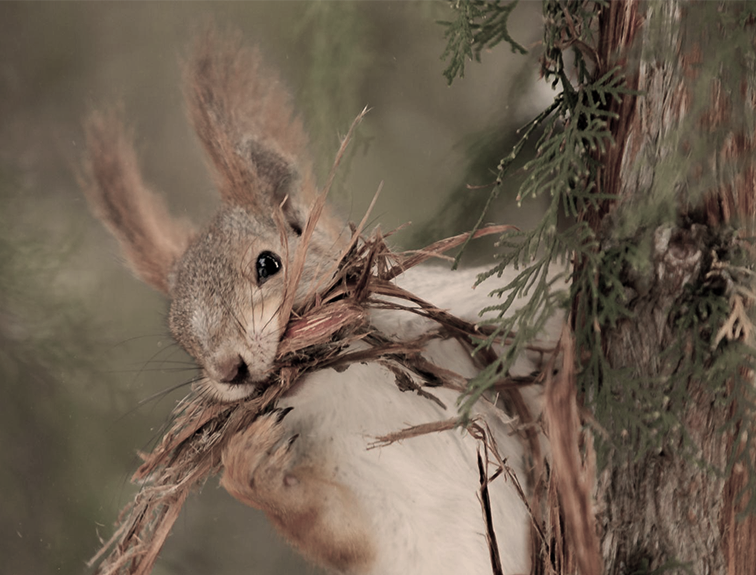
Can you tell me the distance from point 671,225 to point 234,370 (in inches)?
14.3

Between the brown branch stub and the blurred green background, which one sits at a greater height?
the blurred green background

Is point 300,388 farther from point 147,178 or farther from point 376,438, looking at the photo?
point 147,178

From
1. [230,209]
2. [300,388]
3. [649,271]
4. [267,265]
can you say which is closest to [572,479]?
[649,271]

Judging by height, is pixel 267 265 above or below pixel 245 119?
below

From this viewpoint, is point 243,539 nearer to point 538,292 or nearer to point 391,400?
point 391,400

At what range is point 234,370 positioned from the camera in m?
0.58

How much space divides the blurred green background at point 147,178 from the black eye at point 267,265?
170 millimetres

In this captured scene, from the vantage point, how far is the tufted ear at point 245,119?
685mm

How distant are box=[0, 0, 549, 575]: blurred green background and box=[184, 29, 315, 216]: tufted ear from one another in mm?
80

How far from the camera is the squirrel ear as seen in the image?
30.2 inches

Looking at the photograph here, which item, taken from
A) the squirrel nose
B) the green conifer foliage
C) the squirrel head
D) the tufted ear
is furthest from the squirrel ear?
the green conifer foliage

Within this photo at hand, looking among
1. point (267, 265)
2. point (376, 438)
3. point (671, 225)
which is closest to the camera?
point (671, 225)

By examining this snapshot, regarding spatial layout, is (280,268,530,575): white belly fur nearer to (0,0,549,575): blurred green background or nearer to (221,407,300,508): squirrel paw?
(221,407,300,508): squirrel paw

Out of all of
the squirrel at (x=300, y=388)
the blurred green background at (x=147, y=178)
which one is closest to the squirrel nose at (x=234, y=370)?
the squirrel at (x=300, y=388)
